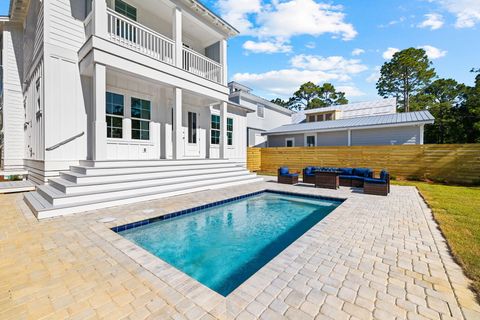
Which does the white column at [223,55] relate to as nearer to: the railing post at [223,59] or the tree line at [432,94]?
the railing post at [223,59]

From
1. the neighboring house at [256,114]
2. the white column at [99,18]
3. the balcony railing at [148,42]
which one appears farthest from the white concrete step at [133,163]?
the neighboring house at [256,114]

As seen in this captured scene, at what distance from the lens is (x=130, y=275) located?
266cm

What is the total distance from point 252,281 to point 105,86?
7414mm

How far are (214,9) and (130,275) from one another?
11013 mm

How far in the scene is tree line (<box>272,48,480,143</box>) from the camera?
73.0 ft

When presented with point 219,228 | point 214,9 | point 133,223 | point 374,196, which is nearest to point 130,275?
point 133,223

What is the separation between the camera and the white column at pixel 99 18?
21.4 feet

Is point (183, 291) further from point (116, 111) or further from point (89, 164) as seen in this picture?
point (116, 111)

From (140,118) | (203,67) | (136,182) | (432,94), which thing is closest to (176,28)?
(203,67)

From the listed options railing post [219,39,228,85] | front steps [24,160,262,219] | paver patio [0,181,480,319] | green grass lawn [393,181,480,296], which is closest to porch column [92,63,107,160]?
front steps [24,160,262,219]

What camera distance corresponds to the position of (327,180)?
373 inches

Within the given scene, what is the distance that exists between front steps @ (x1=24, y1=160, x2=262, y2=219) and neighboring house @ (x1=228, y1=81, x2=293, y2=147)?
12287 millimetres

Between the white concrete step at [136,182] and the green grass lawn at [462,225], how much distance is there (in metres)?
7.17

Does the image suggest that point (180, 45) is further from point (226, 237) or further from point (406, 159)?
point (406, 159)
